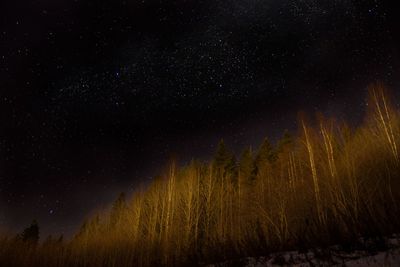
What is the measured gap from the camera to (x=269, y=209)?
71.6 feet

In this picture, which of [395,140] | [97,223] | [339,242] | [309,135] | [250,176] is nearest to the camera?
[339,242]

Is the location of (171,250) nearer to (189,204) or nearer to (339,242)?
(189,204)

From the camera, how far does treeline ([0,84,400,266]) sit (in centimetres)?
1197

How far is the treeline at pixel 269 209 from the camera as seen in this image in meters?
12.0

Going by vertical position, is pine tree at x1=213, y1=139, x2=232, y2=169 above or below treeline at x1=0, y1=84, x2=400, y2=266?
above

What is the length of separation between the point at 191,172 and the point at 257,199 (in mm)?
5745

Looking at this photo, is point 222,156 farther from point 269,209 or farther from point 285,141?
point 269,209

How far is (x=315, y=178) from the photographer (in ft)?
54.6

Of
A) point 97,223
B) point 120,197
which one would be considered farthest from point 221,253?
point 120,197

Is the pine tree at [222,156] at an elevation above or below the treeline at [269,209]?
above

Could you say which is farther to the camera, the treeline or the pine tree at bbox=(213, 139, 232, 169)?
the pine tree at bbox=(213, 139, 232, 169)

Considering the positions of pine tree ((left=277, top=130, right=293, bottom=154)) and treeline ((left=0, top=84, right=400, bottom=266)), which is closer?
treeline ((left=0, top=84, right=400, bottom=266))

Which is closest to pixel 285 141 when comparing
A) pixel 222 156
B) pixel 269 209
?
pixel 222 156

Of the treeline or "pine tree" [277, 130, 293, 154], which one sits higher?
"pine tree" [277, 130, 293, 154]
